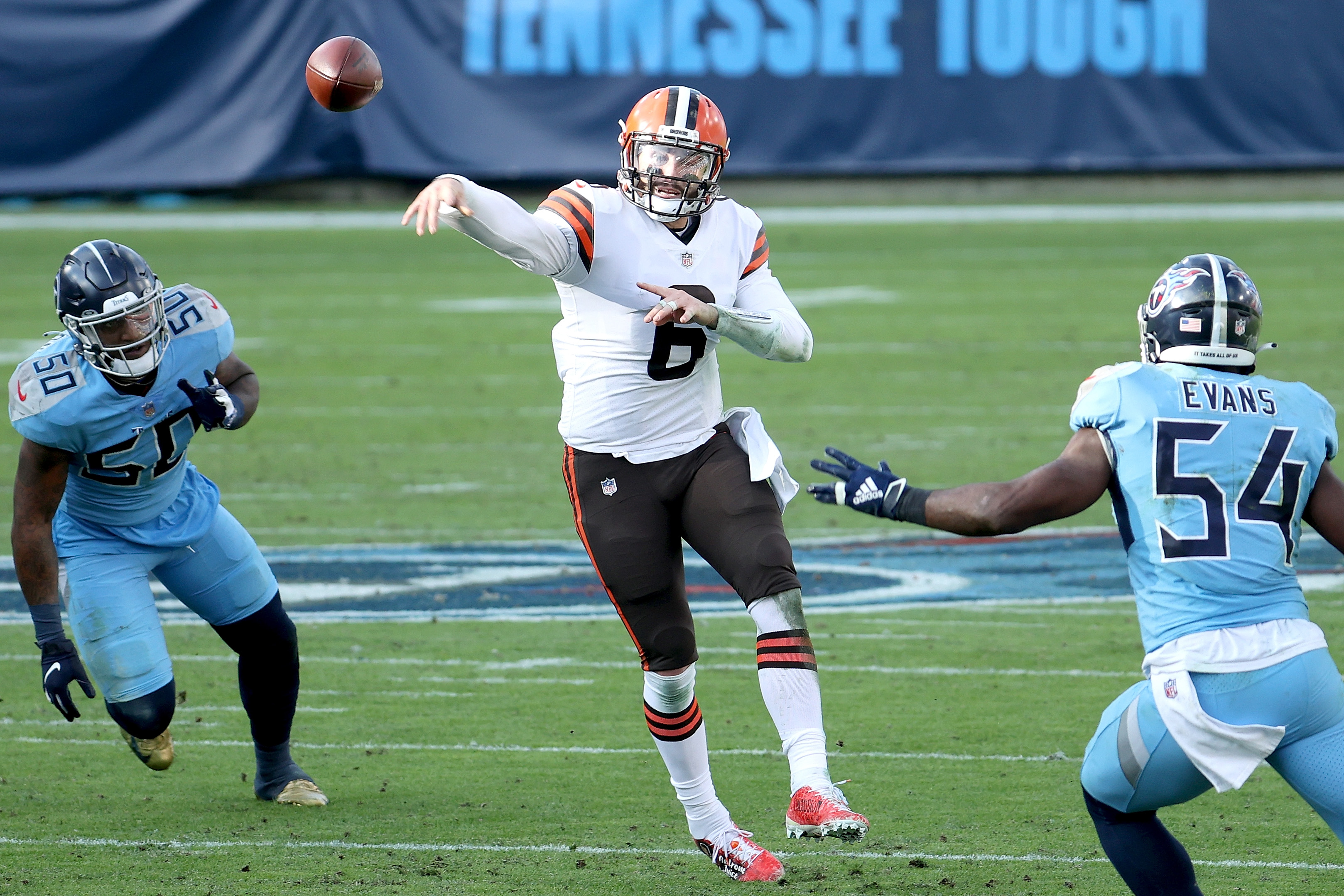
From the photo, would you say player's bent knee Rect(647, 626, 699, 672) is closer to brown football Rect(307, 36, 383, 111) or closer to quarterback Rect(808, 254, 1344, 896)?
quarterback Rect(808, 254, 1344, 896)

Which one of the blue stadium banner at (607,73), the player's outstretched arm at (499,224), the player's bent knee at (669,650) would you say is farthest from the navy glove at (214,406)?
the blue stadium banner at (607,73)

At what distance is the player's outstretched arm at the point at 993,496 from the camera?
3.51m

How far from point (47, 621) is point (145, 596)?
0.88ft

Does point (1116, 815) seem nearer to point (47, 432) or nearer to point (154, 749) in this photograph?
point (154, 749)

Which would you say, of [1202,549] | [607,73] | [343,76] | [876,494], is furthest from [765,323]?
[607,73]

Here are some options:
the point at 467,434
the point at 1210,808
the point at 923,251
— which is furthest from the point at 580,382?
the point at 923,251

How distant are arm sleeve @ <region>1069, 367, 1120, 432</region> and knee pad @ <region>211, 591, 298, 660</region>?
2.39 metres

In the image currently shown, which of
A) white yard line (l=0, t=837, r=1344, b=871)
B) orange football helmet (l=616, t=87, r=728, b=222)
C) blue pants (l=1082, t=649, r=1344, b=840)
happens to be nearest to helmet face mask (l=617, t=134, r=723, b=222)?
orange football helmet (l=616, t=87, r=728, b=222)

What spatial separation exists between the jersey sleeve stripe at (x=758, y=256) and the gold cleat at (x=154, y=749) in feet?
6.28

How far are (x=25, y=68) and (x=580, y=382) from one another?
19008mm

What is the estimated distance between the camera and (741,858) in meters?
4.34

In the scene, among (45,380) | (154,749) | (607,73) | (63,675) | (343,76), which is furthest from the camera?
(607,73)

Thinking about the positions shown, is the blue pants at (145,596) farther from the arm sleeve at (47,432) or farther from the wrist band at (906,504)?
the wrist band at (906,504)

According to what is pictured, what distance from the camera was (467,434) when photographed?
36.0ft
